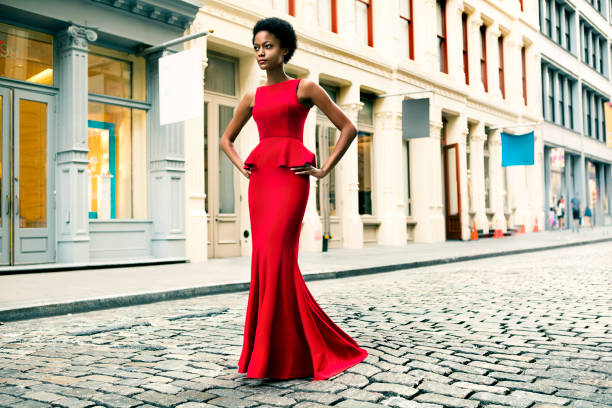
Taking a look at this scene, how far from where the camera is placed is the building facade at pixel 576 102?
3253 centimetres

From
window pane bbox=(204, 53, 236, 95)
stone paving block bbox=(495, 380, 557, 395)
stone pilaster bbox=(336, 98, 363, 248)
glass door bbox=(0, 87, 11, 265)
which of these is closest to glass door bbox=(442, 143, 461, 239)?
stone pilaster bbox=(336, 98, 363, 248)

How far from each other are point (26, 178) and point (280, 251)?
344 inches

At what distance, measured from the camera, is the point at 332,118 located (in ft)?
12.2

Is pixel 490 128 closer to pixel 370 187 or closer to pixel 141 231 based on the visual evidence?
pixel 370 187

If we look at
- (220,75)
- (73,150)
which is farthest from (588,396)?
(220,75)

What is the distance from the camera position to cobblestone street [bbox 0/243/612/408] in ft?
10.8

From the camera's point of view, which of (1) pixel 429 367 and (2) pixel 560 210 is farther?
(2) pixel 560 210

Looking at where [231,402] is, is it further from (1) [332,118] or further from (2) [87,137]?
(2) [87,137]

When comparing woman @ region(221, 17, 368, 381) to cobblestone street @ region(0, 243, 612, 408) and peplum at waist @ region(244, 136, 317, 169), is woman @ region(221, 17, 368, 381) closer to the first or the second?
peplum at waist @ region(244, 136, 317, 169)

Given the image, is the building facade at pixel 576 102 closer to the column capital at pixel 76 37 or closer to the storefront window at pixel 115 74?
the storefront window at pixel 115 74

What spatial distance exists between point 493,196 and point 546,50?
10613 millimetres

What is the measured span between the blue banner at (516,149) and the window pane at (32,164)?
733 inches

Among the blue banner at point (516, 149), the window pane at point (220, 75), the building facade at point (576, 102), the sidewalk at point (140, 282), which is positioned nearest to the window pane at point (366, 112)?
the window pane at point (220, 75)

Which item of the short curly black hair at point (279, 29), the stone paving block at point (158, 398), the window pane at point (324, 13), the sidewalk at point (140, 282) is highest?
the window pane at point (324, 13)
